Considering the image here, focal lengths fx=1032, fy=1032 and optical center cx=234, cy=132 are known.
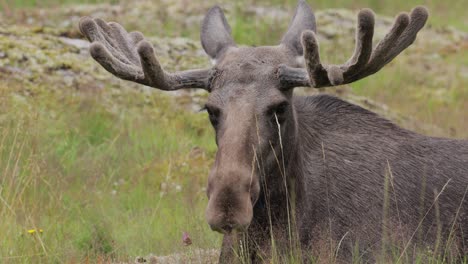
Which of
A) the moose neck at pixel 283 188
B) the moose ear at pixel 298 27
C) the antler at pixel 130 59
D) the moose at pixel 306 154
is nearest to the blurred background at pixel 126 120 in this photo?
the moose neck at pixel 283 188

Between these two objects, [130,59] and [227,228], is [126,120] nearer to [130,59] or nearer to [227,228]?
[130,59]

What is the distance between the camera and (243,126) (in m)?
5.69

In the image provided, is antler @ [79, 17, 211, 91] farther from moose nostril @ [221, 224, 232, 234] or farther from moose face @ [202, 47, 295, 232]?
moose nostril @ [221, 224, 232, 234]

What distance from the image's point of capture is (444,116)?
11.8 meters

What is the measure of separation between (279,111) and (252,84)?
0.22 metres

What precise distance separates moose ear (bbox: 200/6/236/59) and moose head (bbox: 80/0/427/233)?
2 centimetres

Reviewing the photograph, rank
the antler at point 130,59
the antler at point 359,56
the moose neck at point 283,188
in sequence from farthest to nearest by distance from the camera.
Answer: the moose neck at point 283,188 < the antler at point 130,59 < the antler at point 359,56

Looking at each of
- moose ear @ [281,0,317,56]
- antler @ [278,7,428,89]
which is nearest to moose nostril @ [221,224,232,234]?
antler @ [278,7,428,89]

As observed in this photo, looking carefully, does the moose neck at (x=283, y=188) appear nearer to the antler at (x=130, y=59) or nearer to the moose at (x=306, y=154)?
the moose at (x=306, y=154)

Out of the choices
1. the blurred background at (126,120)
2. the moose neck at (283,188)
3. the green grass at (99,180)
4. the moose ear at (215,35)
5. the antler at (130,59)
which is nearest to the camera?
the antler at (130,59)

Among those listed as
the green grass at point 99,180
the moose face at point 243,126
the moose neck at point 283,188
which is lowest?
the green grass at point 99,180

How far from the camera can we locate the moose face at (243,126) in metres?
5.37

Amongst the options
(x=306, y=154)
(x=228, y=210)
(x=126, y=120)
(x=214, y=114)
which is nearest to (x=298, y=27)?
(x=306, y=154)

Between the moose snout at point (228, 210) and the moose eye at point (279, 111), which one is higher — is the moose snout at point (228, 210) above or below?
below
